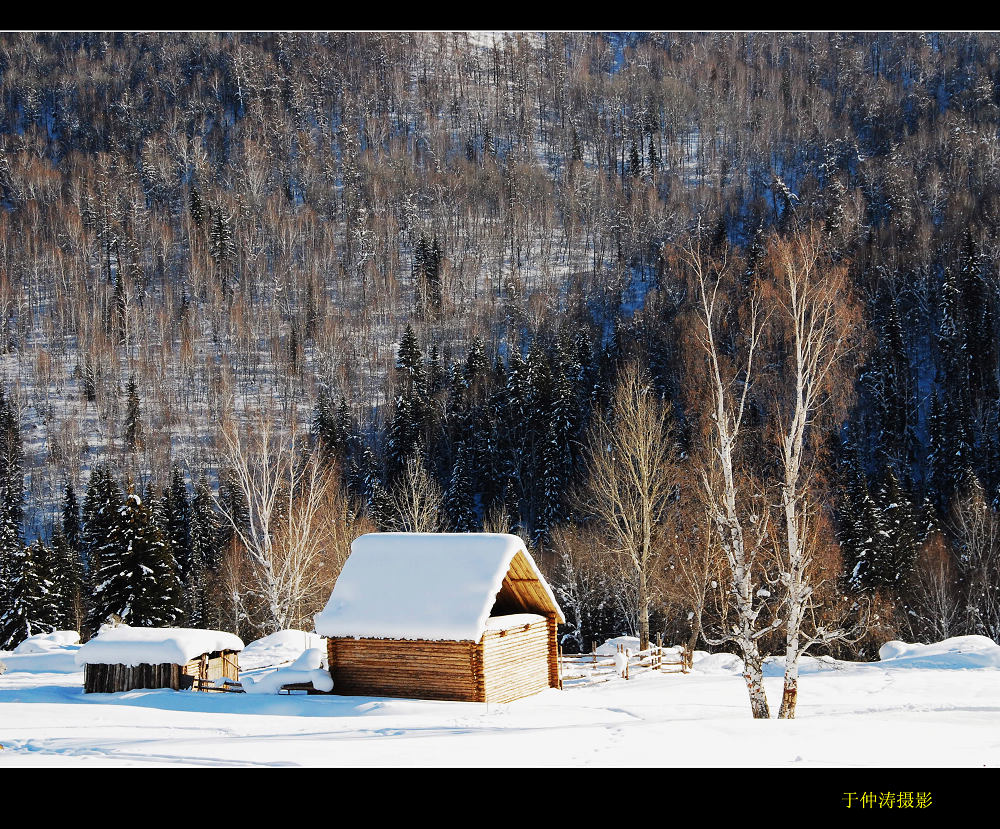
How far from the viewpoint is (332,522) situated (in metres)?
40.3

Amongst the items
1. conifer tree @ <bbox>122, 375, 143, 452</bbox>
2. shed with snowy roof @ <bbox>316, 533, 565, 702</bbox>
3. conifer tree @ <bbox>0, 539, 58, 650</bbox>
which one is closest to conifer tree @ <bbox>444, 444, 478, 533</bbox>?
conifer tree @ <bbox>0, 539, 58, 650</bbox>

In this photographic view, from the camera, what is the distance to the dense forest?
108 ft

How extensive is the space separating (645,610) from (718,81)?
143025 mm

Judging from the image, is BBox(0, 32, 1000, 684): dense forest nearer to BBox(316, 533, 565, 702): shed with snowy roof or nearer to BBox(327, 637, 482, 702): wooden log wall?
BBox(316, 533, 565, 702): shed with snowy roof

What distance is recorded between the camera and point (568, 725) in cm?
1552

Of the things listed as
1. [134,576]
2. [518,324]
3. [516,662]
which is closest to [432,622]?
[516,662]

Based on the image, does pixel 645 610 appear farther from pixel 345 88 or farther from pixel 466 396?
pixel 345 88

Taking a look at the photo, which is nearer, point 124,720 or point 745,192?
point 124,720

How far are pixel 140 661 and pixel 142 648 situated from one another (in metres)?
0.35

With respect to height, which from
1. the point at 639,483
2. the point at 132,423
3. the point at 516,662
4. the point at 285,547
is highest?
the point at 132,423

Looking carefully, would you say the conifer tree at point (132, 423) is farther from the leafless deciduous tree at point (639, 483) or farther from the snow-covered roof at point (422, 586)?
the snow-covered roof at point (422, 586)

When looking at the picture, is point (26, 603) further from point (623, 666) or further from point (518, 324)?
point (518, 324)

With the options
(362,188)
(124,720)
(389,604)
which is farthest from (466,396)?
Answer: (362,188)

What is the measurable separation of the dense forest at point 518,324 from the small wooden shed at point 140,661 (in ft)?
28.2
